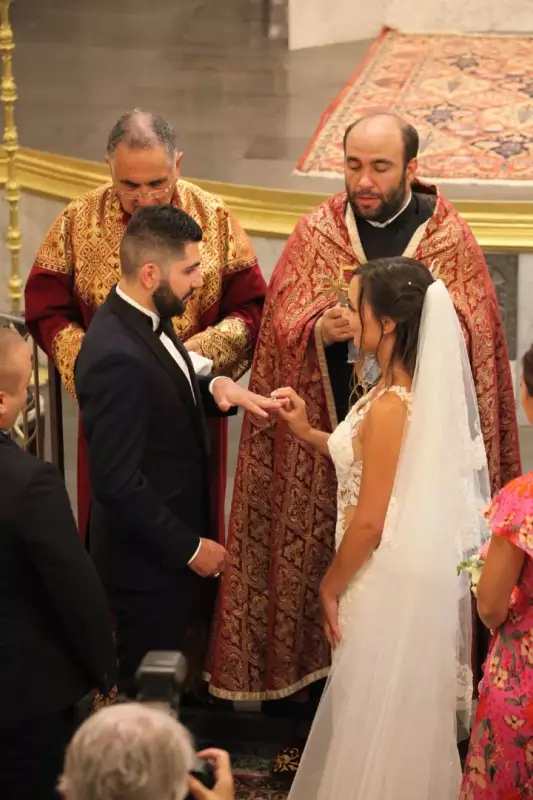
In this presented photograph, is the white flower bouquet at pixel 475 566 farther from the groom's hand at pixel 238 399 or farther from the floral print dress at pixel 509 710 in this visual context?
the groom's hand at pixel 238 399

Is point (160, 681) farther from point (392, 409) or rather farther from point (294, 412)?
point (294, 412)

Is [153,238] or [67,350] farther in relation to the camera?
[67,350]

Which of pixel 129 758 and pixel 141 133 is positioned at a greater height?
pixel 141 133

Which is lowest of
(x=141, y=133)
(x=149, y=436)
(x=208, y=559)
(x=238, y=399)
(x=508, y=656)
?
(x=508, y=656)

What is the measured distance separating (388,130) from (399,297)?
0.76 meters

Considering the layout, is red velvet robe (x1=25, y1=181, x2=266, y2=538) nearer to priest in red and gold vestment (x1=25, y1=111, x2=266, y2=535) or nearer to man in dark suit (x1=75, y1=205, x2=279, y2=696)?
priest in red and gold vestment (x1=25, y1=111, x2=266, y2=535)

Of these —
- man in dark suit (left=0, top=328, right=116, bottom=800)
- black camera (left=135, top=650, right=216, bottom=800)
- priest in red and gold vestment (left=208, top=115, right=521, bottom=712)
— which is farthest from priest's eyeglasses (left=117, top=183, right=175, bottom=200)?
black camera (left=135, top=650, right=216, bottom=800)

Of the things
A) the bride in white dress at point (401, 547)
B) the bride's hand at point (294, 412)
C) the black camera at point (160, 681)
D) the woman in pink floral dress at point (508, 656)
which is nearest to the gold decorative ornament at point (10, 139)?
the bride's hand at point (294, 412)

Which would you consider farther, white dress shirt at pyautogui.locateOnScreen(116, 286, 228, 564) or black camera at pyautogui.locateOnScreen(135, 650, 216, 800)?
white dress shirt at pyautogui.locateOnScreen(116, 286, 228, 564)

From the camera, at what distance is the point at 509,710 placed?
3.34 metres

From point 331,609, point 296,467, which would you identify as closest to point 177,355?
point 296,467

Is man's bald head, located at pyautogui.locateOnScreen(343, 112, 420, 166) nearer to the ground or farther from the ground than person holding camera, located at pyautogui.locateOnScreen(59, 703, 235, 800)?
farther from the ground

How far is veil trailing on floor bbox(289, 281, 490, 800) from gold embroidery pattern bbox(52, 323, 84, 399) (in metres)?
1.25

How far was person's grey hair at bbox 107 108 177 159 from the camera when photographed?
14.3 ft
